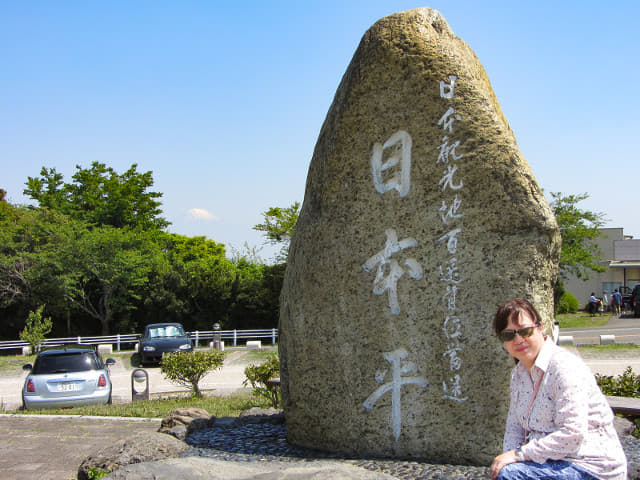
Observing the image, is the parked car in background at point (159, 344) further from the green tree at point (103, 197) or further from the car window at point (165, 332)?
the green tree at point (103, 197)

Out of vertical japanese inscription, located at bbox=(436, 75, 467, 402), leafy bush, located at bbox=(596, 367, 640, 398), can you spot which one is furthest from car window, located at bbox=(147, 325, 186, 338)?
vertical japanese inscription, located at bbox=(436, 75, 467, 402)

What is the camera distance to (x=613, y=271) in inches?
1426

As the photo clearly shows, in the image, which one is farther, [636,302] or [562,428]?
[636,302]

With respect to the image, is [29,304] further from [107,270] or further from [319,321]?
[319,321]

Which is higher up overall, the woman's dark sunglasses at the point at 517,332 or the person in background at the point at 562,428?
the woman's dark sunglasses at the point at 517,332

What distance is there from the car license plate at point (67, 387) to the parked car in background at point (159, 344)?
22.1ft

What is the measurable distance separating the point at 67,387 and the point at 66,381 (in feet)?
0.35

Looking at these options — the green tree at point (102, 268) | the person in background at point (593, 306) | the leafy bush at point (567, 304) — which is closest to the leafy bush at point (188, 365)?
the green tree at point (102, 268)

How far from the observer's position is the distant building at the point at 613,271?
118 ft

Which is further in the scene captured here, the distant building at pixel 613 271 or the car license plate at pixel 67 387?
the distant building at pixel 613 271

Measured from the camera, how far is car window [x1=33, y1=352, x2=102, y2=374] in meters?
10.4

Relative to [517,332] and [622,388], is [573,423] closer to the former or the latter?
[517,332]

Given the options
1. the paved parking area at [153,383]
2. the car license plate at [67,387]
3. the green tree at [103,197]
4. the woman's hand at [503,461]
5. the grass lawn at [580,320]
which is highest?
the green tree at [103,197]

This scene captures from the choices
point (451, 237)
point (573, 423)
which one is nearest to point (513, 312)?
point (573, 423)
